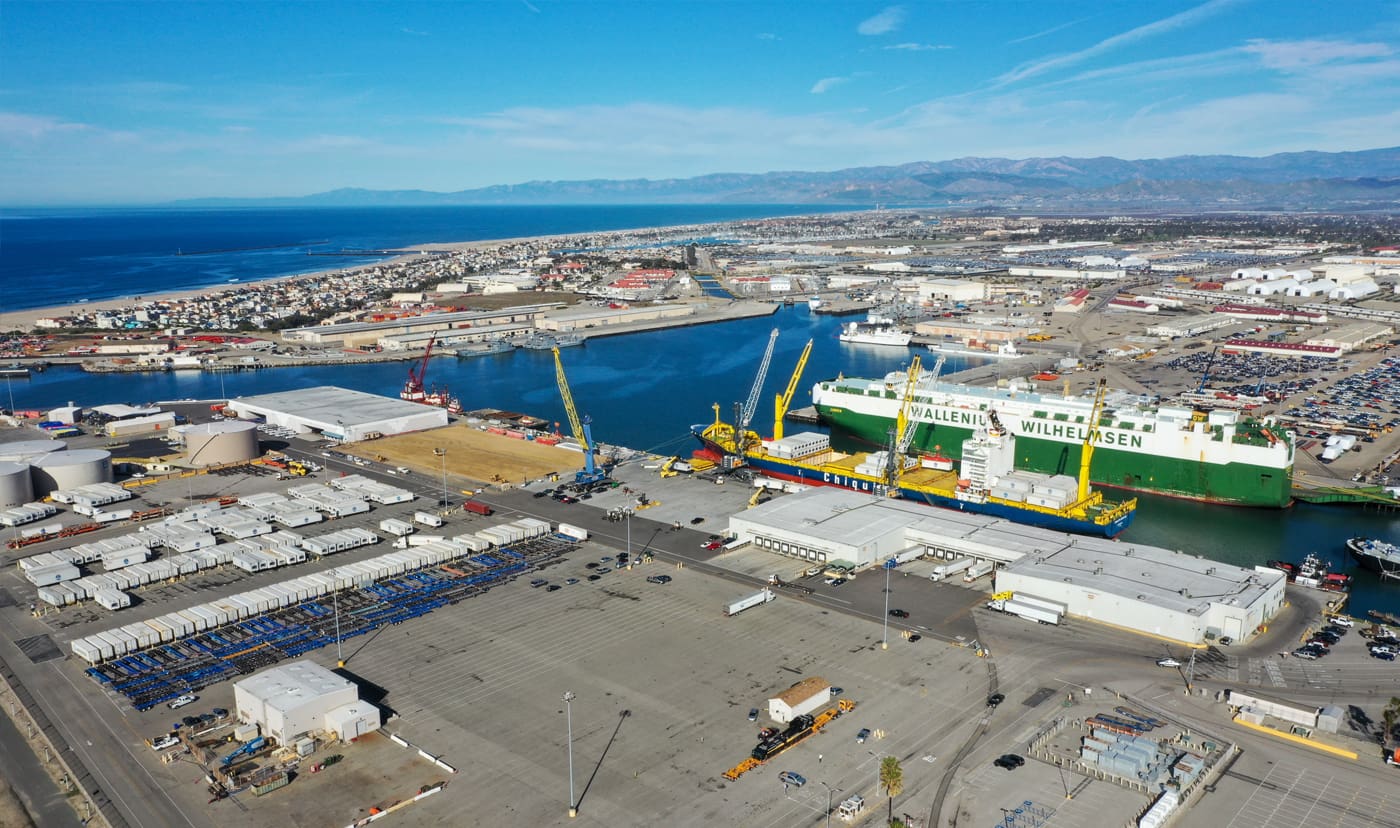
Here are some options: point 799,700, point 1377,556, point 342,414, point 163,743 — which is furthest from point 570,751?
point 342,414

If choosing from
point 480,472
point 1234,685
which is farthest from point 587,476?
point 1234,685

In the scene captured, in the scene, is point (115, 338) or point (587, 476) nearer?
point (587, 476)

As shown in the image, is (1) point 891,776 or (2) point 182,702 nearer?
(1) point 891,776

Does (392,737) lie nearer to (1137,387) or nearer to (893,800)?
(893,800)

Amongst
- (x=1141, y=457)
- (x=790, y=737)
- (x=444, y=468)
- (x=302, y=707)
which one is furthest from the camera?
(x=444, y=468)

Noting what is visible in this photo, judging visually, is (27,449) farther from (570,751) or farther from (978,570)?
(978,570)

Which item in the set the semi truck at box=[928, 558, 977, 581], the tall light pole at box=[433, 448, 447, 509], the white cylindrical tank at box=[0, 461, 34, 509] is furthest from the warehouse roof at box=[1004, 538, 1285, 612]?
the white cylindrical tank at box=[0, 461, 34, 509]
